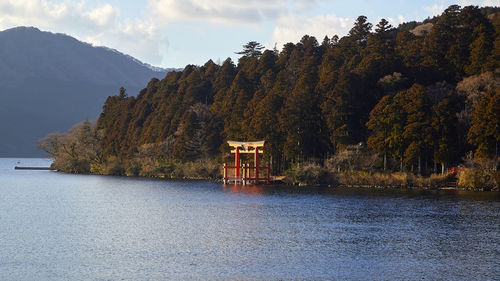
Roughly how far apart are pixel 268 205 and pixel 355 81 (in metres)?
31.6

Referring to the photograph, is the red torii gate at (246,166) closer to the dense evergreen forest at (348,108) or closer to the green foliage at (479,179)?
the dense evergreen forest at (348,108)

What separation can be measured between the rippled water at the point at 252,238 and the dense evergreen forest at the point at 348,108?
41.0ft

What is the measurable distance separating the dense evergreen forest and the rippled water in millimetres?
12500

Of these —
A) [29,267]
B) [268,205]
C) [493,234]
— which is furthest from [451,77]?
[29,267]

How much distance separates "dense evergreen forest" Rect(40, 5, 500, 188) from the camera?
63.0 m

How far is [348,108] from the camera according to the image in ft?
230

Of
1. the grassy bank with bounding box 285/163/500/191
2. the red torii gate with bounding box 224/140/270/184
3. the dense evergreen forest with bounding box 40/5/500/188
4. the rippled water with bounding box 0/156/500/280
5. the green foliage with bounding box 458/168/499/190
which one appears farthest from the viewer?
the red torii gate with bounding box 224/140/270/184

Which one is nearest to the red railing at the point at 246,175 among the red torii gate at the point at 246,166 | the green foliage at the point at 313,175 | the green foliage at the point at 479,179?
the red torii gate at the point at 246,166

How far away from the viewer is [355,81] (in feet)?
238

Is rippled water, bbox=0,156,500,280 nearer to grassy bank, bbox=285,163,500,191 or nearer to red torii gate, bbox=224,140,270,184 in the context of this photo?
grassy bank, bbox=285,163,500,191

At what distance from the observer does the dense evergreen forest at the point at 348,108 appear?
63031 millimetres

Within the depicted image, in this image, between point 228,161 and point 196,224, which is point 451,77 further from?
point 196,224

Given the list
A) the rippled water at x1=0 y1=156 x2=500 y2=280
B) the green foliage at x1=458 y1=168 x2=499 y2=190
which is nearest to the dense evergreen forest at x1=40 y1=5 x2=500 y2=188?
the green foliage at x1=458 y1=168 x2=499 y2=190

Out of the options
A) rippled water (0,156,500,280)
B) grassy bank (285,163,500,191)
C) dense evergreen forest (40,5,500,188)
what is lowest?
rippled water (0,156,500,280)
